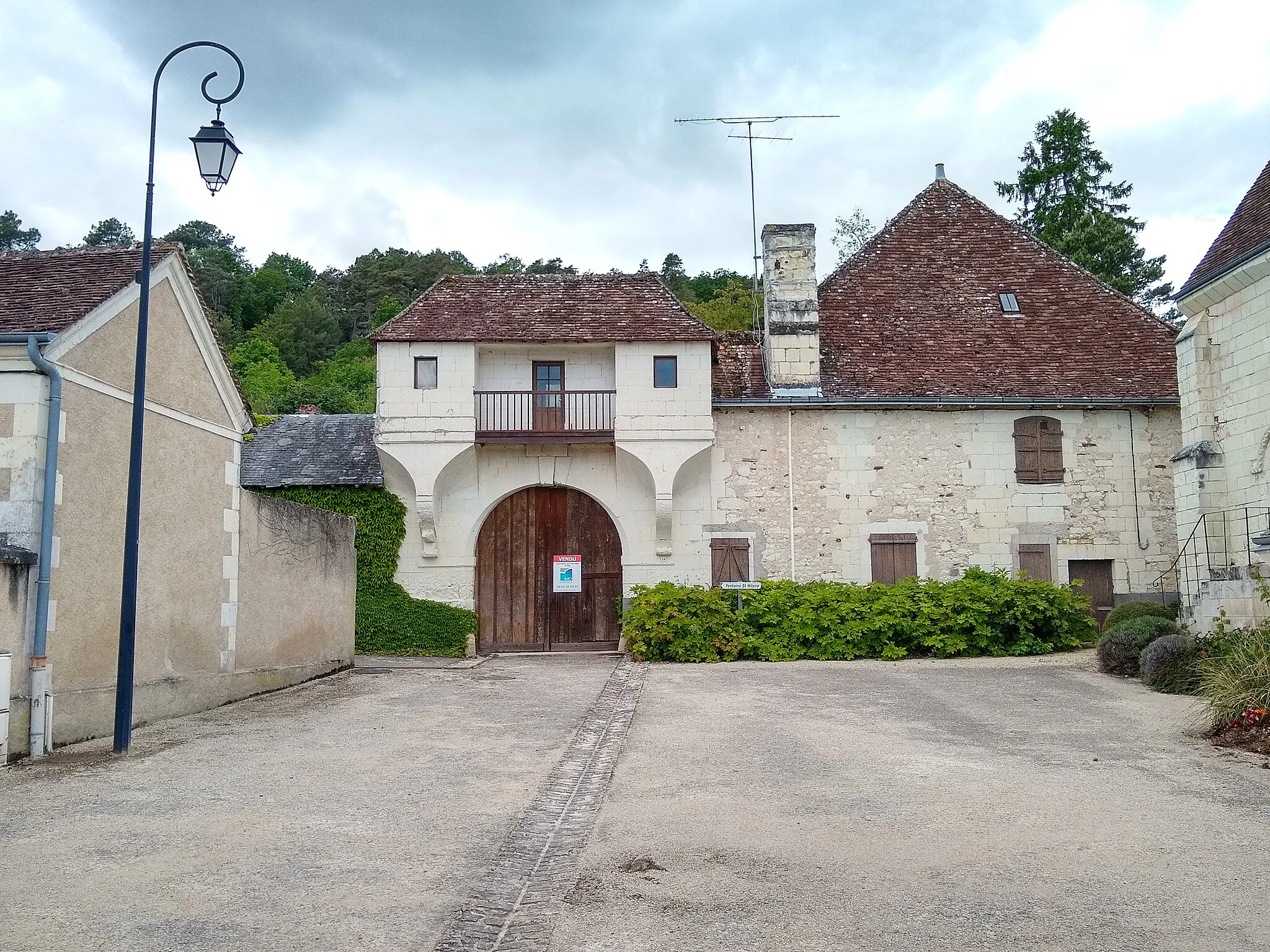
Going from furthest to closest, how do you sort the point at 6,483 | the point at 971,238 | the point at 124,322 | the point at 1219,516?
the point at 971,238
the point at 1219,516
the point at 124,322
the point at 6,483

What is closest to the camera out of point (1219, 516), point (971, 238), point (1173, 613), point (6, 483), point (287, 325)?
point (6, 483)

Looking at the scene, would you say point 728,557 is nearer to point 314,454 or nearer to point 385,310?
point 314,454

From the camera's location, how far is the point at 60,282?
939 centimetres

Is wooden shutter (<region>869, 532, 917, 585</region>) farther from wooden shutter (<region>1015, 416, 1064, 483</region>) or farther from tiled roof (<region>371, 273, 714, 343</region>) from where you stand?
tiled roof (<region>371, 273, 714, 343</region>)

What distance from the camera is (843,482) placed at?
18.8m

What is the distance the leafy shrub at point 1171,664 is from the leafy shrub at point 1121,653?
2.21 feet

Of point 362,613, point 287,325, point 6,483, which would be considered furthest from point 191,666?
point 287,325

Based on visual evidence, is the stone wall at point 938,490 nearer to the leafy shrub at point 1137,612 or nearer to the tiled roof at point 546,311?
the tiled roof at point 546,311

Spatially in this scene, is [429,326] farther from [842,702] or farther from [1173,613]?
[1173,613]

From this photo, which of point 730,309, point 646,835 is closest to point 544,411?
point 646,835

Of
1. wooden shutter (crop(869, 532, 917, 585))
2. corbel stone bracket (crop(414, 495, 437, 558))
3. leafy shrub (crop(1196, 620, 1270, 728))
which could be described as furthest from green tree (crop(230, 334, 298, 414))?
leafy shrub (crop(1196, 620, 1270, 728))

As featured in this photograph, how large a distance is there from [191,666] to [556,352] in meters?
10.1

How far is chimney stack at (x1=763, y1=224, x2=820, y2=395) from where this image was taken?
1883cm

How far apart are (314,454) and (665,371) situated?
685cm
